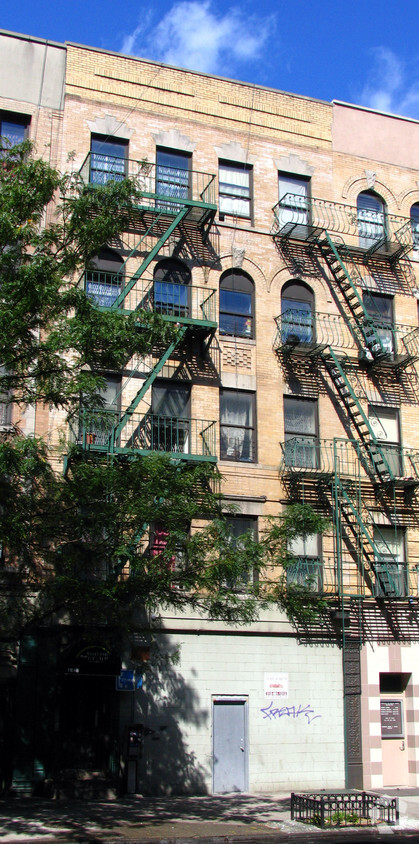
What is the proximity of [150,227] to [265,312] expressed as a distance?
3.82 meters

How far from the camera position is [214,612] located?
1528cm

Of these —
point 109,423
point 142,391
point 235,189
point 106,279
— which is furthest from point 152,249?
point 109,423

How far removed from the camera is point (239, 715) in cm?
2002

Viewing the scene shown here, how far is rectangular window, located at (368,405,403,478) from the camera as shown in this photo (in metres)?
23.2

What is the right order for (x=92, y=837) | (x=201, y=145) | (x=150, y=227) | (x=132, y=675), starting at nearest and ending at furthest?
(x=92, y=837)
(x=132, y=675)
(x=150, y=227)
(x=201, y=145)

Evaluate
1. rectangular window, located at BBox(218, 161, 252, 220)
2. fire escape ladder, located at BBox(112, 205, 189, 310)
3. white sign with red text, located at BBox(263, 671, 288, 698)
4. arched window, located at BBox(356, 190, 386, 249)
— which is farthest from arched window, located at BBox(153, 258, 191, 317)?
white sign with red text, located at BBox(263, 671, 288, 698)

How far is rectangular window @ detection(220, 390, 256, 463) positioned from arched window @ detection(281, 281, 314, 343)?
1982mm

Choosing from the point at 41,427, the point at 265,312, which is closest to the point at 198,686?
the point at 41,427

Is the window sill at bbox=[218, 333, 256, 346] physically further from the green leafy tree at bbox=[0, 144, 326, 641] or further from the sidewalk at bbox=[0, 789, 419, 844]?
the sidewalk at bbox=[0, 789, 419, 844]

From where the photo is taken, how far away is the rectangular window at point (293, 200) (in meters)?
24.1

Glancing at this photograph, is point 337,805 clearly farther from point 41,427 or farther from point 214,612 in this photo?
point 41,427

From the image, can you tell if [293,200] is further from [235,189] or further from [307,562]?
[307,562]

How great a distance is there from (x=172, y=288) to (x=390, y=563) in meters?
8.98

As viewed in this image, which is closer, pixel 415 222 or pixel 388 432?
pixel 388 432
